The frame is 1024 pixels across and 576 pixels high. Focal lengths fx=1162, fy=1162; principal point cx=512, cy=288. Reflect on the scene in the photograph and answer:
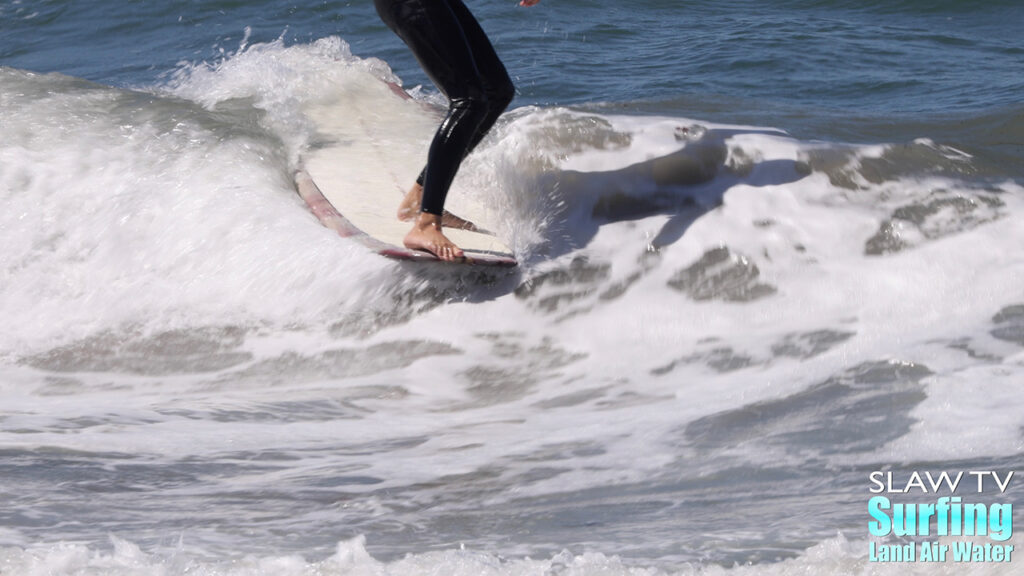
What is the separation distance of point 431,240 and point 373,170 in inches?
46.5

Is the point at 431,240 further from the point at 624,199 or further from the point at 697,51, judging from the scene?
the point at 697,51

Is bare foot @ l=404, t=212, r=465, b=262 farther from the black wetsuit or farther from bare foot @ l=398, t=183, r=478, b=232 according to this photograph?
bare foot @ l=398, t=183, r=478, b=232

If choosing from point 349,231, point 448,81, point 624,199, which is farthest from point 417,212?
point 624,199

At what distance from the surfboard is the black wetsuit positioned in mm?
337

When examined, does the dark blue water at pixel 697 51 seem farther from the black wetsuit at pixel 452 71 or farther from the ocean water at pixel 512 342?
the black wetsuit at pixel 452 71

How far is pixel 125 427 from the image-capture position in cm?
360

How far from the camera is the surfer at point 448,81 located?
3760 mm

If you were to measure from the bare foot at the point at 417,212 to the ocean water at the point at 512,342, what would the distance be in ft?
0.48

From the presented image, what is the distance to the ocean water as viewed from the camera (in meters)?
2.79

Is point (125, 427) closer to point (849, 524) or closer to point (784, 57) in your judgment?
point (849, 524)

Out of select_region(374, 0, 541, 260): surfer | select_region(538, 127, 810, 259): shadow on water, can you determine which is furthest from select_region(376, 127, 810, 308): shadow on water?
select_region(374, 0, 541, 260): surfer

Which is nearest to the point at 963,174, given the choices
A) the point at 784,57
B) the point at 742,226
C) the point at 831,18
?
the point at 742,226

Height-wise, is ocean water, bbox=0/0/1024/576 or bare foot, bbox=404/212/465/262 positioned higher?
bare foot, bbox=404/212/465/262

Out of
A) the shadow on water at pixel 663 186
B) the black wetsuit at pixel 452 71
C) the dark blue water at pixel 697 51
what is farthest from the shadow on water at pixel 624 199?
the dark blue water at pixel 697 51
